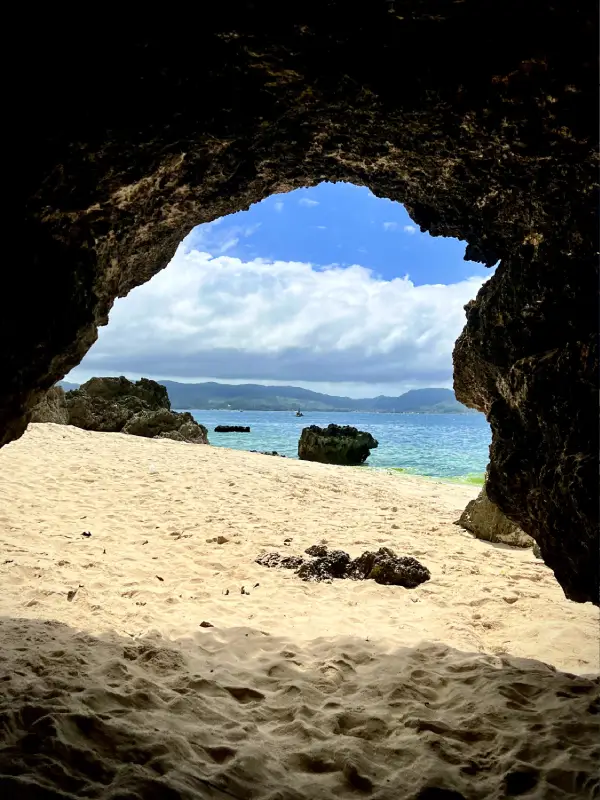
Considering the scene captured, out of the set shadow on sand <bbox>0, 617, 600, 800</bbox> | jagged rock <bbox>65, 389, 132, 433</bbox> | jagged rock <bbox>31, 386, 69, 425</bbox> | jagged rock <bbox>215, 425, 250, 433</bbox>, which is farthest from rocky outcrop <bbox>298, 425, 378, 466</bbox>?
jagged rock <bbox>215, 425, 250, 433</bbox>

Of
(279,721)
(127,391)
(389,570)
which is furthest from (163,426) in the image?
(279,721)

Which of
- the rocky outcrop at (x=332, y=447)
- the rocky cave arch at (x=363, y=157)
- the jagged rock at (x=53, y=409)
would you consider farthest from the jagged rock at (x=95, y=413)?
the rocky cave arch at (x=363, y=157)

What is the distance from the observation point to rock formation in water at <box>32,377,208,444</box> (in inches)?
899

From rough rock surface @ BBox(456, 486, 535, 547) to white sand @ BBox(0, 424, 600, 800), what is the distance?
0.36 metres

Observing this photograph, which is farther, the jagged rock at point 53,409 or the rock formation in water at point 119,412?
the rock formation in water at point 119,412

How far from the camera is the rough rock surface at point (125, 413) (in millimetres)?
23094

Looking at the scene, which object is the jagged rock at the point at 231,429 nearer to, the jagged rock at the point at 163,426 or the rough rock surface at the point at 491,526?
the jagged rock at the point at 163,426

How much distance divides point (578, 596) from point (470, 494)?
557 inches

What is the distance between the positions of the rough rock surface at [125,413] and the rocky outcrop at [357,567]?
15.8 m

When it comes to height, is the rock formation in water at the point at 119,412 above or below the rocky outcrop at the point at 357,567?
above

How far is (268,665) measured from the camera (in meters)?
4.95

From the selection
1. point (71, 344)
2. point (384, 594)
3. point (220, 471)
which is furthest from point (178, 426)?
point (71, 344)

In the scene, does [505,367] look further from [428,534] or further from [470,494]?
[470,494]

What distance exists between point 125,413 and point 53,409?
10.9 ft
